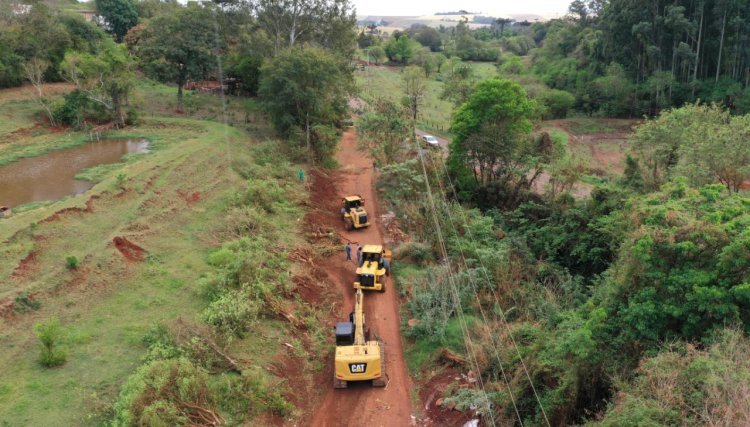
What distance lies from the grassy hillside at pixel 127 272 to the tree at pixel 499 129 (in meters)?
11.5

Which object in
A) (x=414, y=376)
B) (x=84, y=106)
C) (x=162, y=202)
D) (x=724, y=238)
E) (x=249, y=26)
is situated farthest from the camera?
(x=249, y=26)

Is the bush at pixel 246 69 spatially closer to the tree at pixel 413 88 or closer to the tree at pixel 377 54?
the tree at pixel 413 88

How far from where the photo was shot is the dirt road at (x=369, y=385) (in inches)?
606

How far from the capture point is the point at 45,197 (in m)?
27.2

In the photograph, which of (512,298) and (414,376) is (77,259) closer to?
(414,376)

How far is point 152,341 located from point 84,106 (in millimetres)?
32123

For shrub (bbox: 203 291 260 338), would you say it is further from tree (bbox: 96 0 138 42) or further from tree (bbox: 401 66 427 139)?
tree (bbox: 96 0 138 42)

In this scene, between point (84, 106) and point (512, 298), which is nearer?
point (512, 298)

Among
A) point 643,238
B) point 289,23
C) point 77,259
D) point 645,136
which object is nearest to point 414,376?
point 643,238

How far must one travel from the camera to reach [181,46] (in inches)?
1651

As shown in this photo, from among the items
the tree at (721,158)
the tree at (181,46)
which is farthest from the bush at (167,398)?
the tree at (181,46)

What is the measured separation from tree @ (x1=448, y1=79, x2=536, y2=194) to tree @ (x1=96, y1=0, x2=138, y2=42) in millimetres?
55232

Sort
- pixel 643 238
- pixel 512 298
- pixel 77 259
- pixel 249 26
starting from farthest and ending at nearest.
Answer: pixel 249 26 → pixel 512 298 → pixel 77 259 → pixel 643 238

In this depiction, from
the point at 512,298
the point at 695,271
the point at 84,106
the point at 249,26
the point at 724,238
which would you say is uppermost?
the point at 249,26
